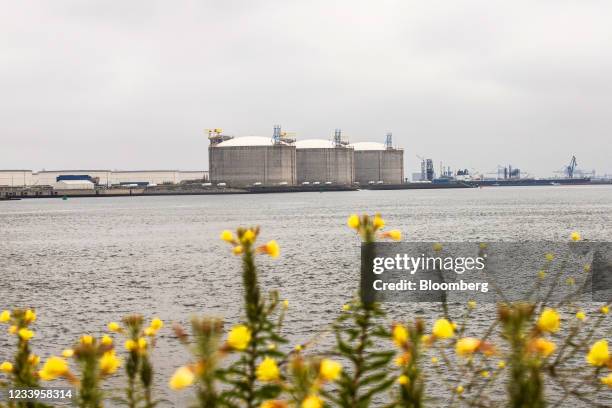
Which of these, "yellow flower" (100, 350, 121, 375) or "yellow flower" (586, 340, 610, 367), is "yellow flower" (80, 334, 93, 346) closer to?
"yellow flower" (100, 350, 121, 375)

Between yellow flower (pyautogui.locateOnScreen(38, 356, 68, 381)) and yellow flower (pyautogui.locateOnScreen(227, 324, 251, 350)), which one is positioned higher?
yellow flower (pyautogui.locateOnScreen(227, 324, 251, 350))

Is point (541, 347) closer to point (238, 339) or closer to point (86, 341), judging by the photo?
point (238, 339)

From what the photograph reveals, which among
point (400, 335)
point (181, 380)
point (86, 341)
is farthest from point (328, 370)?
point (86, 341)

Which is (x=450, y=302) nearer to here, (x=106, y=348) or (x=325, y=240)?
(x=106, y=348)

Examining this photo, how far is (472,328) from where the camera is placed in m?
23.1

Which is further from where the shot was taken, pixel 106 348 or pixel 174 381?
pixel 106 348

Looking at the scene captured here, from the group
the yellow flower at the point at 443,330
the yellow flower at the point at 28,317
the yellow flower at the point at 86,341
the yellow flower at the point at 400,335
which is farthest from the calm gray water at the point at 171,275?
the yellow flower at the point at 443,330

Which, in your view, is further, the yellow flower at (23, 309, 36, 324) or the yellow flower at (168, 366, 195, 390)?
the yellow flower at (23, 309, 36, 324)

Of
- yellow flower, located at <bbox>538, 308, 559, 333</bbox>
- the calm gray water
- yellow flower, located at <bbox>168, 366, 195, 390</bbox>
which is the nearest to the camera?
yellow flower, located at <bbox>168, 366, 195, 390</bbox>

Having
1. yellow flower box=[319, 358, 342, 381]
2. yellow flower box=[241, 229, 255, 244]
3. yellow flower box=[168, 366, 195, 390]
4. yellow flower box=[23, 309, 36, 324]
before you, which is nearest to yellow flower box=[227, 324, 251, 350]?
yellow flower box=[319, 358, 342, 381]

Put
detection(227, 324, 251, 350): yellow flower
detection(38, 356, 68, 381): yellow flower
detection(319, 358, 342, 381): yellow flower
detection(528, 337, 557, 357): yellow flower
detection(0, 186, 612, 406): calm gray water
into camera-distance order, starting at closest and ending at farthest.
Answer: detection(319, 358, 342, 381): yellow flower
detection(528, 337, 557, 357): yellow flower
detection(227, 324, 251, 350): yellow flower
detection(38, 356, 68, 381): yellow flower
detection(0, 186, 612, 406): calm gray water

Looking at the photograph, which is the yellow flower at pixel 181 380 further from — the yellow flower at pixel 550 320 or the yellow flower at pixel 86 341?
the yellow flower at pixel 550 320

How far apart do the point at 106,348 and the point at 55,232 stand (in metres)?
85.3

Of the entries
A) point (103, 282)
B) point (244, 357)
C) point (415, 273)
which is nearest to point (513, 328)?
point (244, 357)
